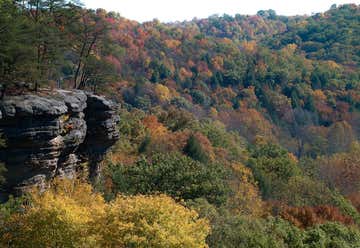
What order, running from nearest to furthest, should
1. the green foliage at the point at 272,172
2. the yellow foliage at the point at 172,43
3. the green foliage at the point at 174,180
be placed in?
the green foliage at the point at 174,180, the green foliage at the point at 272,172, the yellow foliage at the point at 172,43

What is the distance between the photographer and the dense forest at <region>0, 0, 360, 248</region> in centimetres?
2331

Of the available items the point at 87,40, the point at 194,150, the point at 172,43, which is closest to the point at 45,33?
the point at 87,40

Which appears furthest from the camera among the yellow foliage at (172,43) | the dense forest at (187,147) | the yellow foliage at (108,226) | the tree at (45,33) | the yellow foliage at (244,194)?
the yellow foliage at (172,43)

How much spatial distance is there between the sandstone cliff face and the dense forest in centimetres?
123

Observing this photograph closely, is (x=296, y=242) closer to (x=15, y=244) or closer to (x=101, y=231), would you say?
(x=101, y=231)

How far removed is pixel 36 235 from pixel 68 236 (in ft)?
5.41

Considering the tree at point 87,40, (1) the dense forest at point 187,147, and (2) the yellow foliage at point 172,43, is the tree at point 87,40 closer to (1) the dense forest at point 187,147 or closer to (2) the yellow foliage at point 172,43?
(1) the dense forest at point 187,147

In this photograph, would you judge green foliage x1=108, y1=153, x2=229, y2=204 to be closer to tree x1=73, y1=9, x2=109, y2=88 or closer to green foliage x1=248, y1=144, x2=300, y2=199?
tree x1=73, y1=9, x2=109, y2=88

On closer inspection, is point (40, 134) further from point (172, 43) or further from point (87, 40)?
point (172, 43)

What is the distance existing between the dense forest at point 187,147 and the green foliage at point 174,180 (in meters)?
0.11

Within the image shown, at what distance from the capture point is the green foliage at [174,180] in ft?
135

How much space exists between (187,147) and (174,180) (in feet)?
61.4

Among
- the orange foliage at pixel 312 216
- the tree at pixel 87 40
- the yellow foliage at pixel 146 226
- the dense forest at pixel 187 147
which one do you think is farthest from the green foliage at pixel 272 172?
the yellow foliage at pixel 146 226

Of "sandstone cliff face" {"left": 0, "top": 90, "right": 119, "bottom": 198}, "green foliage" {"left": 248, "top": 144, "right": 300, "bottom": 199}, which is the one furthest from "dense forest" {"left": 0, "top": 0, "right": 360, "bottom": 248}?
"sandstone cliff face" {"left": 0, "top": 90, "right": 119, "bottom": 198}
